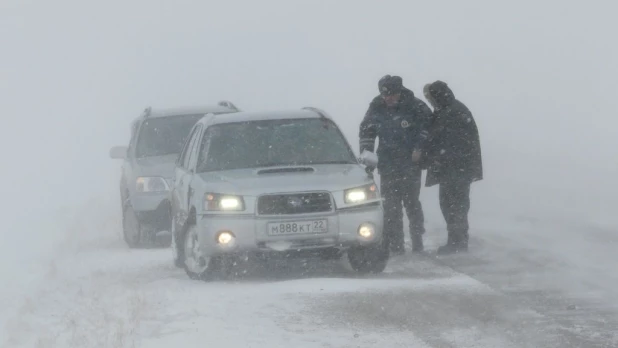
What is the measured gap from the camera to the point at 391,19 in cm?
7456

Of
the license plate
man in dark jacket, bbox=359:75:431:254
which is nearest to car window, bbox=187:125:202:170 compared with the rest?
the license plate

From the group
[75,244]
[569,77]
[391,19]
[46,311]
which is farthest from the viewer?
[391,19]

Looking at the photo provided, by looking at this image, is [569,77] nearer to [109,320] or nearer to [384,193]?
[384,193]

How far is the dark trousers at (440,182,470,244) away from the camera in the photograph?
13516mm

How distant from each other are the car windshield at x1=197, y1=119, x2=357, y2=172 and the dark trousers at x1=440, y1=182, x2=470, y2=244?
5.09 ft

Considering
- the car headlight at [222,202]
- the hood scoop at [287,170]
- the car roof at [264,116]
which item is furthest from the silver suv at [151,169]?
the car headlight at [222,202]

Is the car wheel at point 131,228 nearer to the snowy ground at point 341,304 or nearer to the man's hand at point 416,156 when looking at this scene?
the snowy ground at point 341,304

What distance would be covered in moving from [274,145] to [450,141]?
208 centimetres

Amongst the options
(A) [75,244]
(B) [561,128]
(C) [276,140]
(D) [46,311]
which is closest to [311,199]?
(C) [276,140]

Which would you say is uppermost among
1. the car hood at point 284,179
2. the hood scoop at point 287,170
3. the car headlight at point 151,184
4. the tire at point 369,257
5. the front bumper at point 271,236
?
the hood scoop at point 287,170

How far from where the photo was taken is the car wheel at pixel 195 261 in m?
11.5

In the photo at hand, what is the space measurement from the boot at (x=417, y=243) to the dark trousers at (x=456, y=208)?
1.09 ft

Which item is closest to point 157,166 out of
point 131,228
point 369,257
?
point 131,228

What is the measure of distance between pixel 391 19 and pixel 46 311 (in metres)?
65.6
